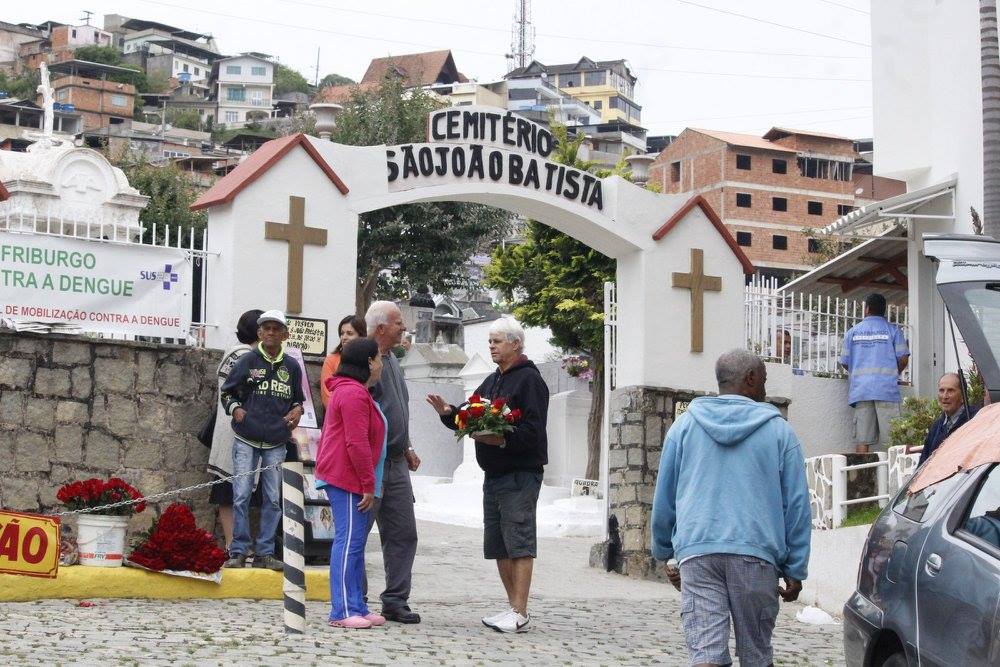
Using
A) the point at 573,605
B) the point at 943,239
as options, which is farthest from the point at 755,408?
the point at 573,605

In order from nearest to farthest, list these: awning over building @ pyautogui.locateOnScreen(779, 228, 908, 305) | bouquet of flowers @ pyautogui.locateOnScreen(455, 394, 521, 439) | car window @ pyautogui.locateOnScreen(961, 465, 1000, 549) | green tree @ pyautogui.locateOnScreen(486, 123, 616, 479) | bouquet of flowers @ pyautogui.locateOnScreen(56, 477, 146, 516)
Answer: car window @ pyautogui.locateOnScreen(961, 465, 1000, 549)
bouquet of flowers @ pyautogui.locateOnScreen(455, 394, 521, 439)
bouquet of flowers @ pyautogui.locateOnScreen(56, 477, 146, 516)
awning over building @ pyautogui.locateOnScreen(779, 228, 908, 305)
green tree @ pyautogui.locateOnScreen(486, 123, 616, 479)

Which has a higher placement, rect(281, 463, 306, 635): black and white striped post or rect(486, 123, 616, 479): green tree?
rect(486, 123, 616, 479): green tree

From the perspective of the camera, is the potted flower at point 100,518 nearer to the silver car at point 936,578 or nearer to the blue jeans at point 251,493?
the blue jeans at point 251,493

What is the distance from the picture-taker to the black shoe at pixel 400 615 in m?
8.73

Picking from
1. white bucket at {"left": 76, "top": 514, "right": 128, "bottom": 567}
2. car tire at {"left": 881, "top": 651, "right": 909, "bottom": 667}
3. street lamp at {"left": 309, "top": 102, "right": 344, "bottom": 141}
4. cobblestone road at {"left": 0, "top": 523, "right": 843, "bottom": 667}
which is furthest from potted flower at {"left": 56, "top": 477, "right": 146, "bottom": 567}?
car tire at {"left": 881, "top": 651, "right": 909, "bottom": 667}

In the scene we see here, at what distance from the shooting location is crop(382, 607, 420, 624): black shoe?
873cm

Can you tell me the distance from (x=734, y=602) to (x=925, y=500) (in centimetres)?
91

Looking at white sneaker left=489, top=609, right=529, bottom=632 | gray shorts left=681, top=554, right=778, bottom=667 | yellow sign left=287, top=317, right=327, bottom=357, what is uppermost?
yellow sign left=287, top=317, right=327, bottom=357

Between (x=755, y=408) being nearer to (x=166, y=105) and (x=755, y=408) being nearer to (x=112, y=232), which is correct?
(x=112, y=232)

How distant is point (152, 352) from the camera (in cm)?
1118

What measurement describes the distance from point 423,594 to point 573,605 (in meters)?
1.11

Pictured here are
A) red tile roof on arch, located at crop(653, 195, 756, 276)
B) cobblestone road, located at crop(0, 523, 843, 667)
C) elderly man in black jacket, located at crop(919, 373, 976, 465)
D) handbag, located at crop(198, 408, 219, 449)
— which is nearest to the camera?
cobblestone road, located at crop(0, 523, 843, 667)

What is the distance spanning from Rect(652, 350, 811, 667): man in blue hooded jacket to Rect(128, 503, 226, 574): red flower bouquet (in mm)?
4255

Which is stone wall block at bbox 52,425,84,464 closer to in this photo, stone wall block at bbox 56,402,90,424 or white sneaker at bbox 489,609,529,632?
stone wall block at bbox 56,402,90,424
